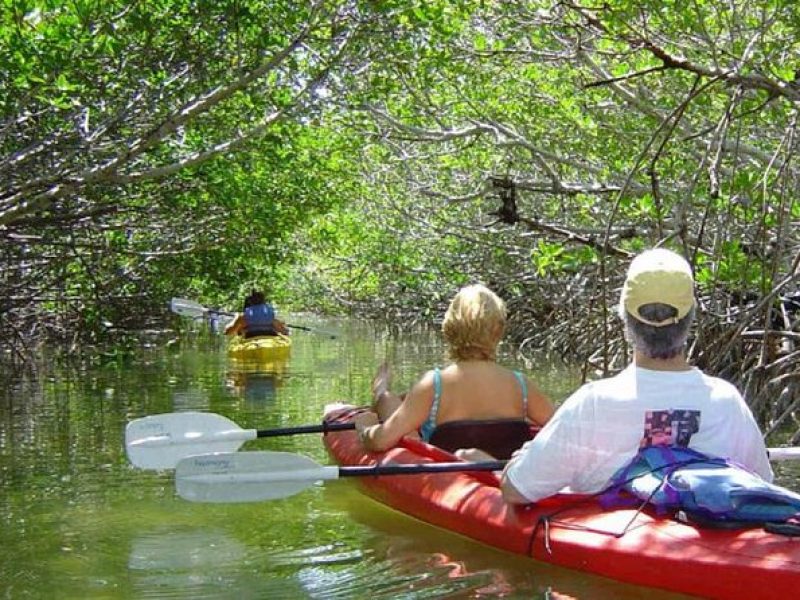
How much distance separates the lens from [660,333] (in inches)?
139

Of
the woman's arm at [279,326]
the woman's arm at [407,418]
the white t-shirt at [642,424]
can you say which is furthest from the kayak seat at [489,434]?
the woman's arm at [279,326]

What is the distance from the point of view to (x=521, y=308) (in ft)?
57.3

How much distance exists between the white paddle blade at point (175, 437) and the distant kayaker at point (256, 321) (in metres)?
8.66

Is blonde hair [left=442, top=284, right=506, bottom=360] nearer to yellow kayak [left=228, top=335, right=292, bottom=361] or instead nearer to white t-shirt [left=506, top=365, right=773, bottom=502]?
white t-shirt [left=506, top=365, right=773, bottom=502]

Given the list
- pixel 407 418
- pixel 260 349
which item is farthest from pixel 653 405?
pixel 260 349

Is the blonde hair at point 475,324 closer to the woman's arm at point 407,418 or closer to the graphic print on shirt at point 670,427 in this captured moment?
the woman's arm at point 407,418

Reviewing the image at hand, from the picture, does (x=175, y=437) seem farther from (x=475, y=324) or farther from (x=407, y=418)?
(x=475, y=324)

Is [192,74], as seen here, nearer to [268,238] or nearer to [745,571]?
[268,238]

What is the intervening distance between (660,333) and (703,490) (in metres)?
0.45

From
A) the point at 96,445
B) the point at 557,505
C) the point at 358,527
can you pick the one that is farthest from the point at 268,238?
the point at 557,505

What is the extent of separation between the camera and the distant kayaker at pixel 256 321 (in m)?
14.5

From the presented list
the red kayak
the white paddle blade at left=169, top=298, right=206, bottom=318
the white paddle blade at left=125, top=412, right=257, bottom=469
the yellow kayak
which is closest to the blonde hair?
the red kayak

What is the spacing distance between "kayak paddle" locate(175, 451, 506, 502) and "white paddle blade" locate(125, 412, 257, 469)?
883 mm

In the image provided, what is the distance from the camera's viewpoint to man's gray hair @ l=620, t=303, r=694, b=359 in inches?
138
